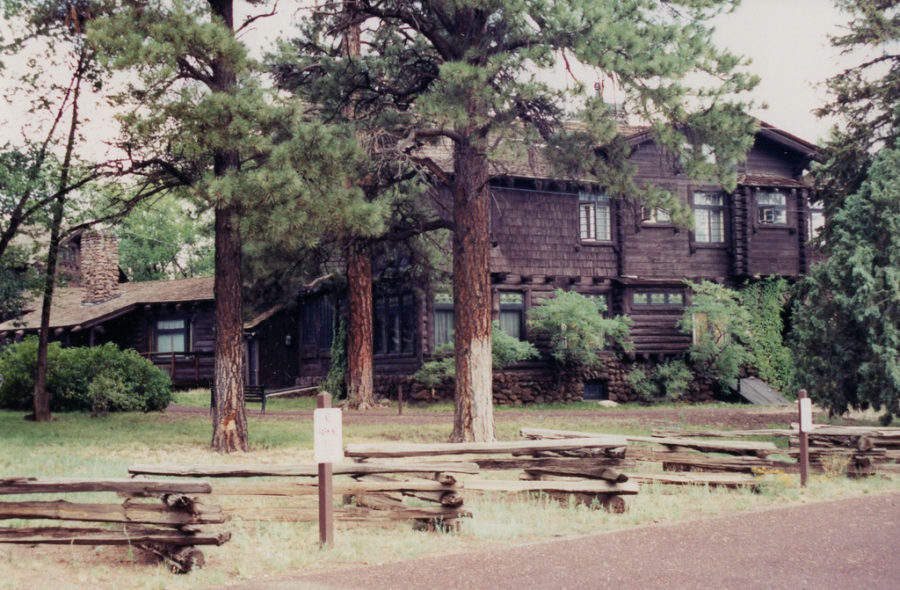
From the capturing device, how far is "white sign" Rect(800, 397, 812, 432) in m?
12.3

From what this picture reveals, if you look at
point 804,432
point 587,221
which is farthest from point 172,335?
point 804,432

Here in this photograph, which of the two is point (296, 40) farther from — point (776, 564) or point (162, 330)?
point (162, 330)

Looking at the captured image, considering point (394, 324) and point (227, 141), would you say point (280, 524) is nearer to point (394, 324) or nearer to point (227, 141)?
point (227, 141)

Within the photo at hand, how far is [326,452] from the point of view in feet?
27.3

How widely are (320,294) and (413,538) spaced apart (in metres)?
23.9

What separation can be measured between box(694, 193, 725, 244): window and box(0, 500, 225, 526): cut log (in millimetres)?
26747

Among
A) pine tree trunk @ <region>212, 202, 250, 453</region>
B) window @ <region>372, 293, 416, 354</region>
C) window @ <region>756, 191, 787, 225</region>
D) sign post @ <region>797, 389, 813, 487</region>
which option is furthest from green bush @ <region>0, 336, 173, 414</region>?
window @ <region>756, 191, 787, 225</region>

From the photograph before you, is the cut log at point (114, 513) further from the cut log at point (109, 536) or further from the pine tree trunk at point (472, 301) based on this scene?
the pine tree trunk at point (472, 301)

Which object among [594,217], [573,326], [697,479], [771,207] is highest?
[771,207]

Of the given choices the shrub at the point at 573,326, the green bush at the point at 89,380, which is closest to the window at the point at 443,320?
the shrub at the point at 573,326

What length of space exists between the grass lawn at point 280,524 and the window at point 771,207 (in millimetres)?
14292

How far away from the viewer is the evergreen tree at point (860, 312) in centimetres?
1803

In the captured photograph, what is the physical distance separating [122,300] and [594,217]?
18.8 metres

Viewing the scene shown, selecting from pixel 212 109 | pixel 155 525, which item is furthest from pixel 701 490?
pixel 212 109
